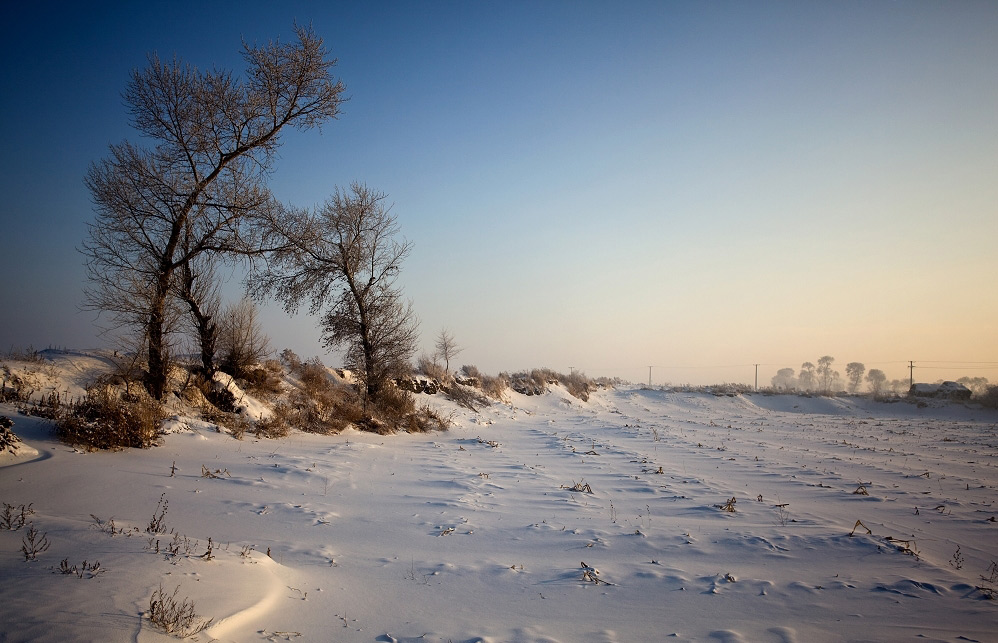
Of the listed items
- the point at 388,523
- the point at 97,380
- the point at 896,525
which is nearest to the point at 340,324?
the point at 97,380

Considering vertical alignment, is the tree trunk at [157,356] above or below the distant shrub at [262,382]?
above

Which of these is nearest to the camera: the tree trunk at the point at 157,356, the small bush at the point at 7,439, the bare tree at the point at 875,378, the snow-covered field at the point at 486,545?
the snow-covered field at the point at 486,545

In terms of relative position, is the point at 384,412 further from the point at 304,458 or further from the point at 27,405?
the point at 27,405

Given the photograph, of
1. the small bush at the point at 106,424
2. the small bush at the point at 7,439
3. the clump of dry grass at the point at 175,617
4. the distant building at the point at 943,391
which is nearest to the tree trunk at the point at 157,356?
the small bush at the point at 106,424

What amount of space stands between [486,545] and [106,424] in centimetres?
682

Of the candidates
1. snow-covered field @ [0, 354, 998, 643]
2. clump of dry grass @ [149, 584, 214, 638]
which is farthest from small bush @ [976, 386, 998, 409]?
clump of dry grass @ [149, 584, 214, 638]

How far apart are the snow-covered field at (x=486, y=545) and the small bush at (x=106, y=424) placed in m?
0.30

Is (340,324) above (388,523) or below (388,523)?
above

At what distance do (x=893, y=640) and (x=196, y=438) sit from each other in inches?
417

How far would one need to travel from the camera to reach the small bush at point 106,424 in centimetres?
714

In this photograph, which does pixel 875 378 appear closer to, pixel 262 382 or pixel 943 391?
pixel 943 391

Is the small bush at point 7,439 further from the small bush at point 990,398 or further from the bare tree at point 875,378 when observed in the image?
the bare tree at point 875,378

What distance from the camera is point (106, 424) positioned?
7.39m

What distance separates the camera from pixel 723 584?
4.28m
